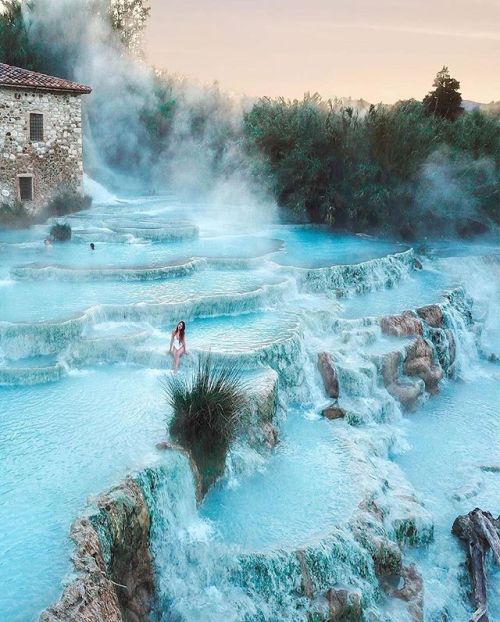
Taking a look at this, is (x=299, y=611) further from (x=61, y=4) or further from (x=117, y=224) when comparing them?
(x=61, y=4)

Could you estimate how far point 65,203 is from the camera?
20875mm

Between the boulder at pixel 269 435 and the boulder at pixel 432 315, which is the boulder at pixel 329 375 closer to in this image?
the boulder at pixel 269 435

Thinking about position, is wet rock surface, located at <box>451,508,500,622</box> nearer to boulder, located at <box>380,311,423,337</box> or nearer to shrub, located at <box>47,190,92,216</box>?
boulder, located at <box>380,311,423,337</box>

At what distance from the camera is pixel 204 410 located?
25.0 ft

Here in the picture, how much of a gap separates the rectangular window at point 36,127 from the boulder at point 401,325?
40.8 feet

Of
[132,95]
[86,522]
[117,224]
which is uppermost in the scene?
[132,95]

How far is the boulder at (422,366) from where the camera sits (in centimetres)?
1261

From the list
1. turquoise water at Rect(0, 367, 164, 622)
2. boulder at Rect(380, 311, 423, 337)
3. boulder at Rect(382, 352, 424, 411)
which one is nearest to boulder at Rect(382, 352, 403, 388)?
boulder at Rect(382, 352, 424, 411)

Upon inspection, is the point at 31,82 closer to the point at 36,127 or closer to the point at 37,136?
the point at 36,127

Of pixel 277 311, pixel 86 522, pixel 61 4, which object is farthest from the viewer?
pixel 61 4

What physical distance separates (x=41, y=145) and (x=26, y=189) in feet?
4.68

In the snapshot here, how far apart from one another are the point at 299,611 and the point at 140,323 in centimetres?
629

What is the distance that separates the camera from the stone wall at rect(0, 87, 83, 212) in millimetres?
19047

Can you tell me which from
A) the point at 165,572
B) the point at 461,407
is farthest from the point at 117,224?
the point at 165,572
